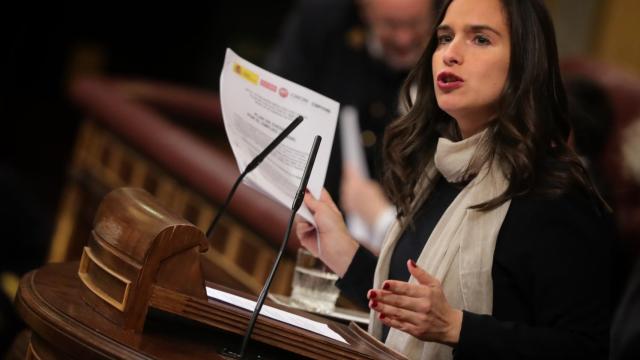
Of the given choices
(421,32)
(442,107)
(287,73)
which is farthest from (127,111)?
(442,107)

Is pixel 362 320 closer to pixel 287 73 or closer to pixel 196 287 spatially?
pixel 196 287

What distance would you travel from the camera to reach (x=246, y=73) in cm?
187

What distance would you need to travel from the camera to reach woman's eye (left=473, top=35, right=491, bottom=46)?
1.76 metres

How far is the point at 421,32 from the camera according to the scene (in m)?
3.90

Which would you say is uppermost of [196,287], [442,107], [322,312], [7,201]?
[442,107]

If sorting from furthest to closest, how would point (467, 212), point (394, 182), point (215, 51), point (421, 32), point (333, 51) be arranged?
point (215, 51)
point (333, 51)
point (421, 32)
point (394, 182)
point (467, 212)

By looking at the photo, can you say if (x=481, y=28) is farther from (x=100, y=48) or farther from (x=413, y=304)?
(x=100, y=48)

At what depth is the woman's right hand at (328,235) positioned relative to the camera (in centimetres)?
192

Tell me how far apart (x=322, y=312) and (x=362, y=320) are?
8 centimetres

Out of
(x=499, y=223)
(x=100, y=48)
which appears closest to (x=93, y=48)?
(x=100, y=48)

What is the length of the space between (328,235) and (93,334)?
1.73 ft

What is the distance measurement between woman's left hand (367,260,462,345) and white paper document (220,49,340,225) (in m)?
0.33

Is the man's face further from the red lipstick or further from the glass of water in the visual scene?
the red lipstick

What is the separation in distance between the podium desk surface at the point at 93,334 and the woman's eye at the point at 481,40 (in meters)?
0.58
